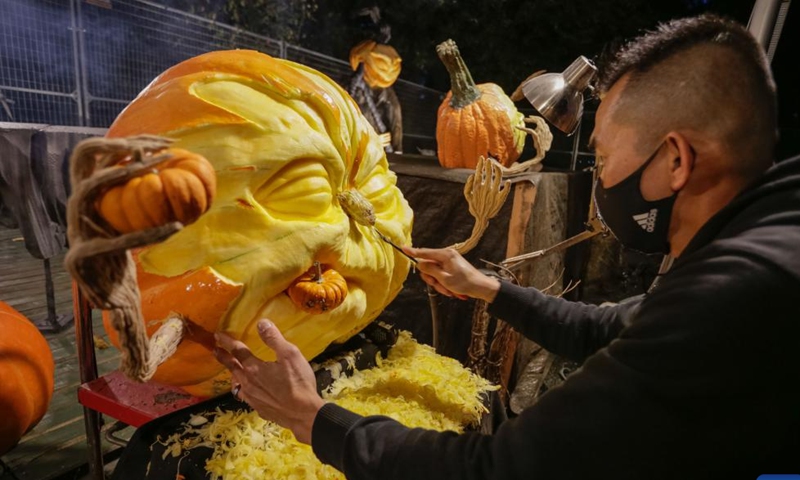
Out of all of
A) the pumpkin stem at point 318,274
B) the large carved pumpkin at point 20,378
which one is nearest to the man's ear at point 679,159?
the pumpkin stem at point 318,274

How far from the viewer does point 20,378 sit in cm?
214

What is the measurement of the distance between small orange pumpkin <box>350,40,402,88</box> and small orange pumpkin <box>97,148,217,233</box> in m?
5.44

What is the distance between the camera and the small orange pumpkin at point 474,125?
3908 mm

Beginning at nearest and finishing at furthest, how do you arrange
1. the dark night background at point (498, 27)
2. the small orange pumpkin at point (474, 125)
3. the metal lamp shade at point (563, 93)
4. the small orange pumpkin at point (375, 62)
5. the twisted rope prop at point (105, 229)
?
the twisted rope prop at point (105, 229) → the metal lamp shade at point (563, 93) → the small orange pumpkin at point (474, 125) → the small orange pumpkin at point (375, 62) → the dark night background at point (498, 27)

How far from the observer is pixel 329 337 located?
1.70 m

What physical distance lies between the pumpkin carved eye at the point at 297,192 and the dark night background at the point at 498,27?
17.1 ft

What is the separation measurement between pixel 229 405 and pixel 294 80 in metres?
1.12

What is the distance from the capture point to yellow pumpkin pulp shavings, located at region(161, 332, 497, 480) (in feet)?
4.42

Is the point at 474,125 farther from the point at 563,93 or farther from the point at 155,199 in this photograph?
the point at 155,199

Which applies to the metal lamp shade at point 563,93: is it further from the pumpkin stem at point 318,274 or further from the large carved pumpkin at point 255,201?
the pumpkin stem at point 318,274

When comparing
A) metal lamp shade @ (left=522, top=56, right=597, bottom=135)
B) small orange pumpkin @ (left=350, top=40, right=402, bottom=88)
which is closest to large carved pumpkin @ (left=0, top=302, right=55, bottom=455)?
metal lamp shade @ (left=522, top=56, right=597, bottom=135)

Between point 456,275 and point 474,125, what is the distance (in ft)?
7.34

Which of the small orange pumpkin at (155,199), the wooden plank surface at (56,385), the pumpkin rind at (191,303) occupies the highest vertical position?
the small orange pumpkin at (155,199)

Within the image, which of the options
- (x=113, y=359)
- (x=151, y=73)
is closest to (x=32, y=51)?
(x=151, y=73)
